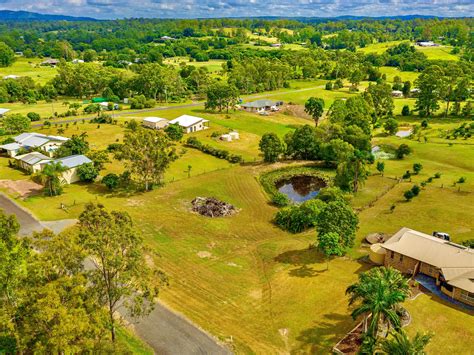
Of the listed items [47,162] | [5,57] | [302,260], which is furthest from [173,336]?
[5,57]

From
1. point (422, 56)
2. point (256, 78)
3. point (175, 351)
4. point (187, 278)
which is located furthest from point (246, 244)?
point (422, 56)

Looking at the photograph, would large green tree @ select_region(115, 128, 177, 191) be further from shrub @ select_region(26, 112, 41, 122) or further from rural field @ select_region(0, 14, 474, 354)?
shrub @ select_region(26, 112, 41, 122)

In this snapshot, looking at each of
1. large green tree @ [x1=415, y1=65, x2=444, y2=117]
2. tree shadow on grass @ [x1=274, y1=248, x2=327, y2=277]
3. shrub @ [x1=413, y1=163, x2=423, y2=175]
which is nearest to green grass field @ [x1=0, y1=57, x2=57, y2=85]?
large green tree @ [x1=415, y1=65, x2=444, y2=117]

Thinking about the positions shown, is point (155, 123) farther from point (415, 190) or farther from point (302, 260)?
point (302, 260)

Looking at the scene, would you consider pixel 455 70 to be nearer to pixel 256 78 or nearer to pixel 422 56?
pixel 256 78

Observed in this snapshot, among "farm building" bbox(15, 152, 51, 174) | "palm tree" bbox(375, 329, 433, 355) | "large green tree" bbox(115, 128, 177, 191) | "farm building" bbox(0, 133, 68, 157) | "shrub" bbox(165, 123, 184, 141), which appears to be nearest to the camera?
"palm tree" bbox(375, 329, 433, 355)

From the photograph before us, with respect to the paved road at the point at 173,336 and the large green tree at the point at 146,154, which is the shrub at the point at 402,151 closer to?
the large green tree at the point at 146,154

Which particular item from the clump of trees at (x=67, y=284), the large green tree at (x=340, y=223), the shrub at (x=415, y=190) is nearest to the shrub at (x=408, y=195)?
the shrub at (x=415, y=190)
